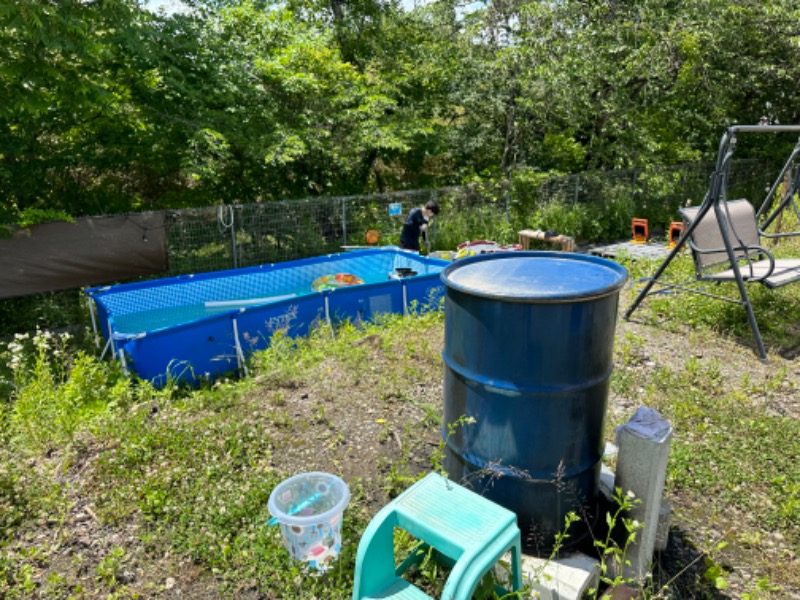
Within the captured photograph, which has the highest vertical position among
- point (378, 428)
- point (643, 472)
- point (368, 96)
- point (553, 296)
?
point (368, 96)

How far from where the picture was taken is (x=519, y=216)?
1240 cm

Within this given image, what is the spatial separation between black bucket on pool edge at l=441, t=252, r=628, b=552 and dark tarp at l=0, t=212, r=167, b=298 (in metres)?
7.31

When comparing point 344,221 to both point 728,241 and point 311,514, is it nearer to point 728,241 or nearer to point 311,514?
point 728,241

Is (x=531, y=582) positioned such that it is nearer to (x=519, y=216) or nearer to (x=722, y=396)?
(x=722, y=396)

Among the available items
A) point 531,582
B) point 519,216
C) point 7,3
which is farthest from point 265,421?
point 519,216

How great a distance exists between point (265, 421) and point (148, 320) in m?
3.48

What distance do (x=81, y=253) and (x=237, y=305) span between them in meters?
2.71

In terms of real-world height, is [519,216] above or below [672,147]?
below

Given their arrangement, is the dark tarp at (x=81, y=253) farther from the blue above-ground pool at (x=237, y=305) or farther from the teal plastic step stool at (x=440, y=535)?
the teal plastic step stool at (x=440, y=535)

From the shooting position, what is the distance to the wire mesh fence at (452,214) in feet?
31.0

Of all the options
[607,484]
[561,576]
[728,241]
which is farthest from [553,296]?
[728,241]

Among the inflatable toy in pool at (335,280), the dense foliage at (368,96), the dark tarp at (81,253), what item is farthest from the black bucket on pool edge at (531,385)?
the dark tarp at (81,253)

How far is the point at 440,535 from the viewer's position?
2240mm

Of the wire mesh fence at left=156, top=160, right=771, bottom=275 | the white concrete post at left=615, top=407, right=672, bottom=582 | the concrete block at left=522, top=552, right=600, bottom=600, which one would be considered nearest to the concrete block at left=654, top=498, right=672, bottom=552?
the white concrete post at left=615, top=407, right=672, bottom=582
